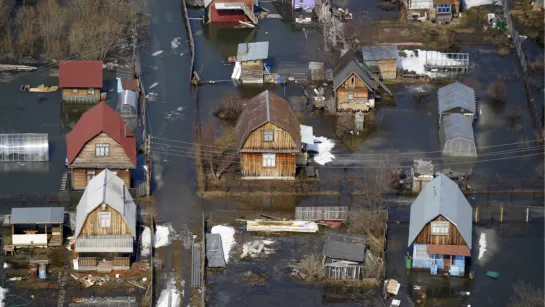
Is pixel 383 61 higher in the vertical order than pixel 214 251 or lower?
higher

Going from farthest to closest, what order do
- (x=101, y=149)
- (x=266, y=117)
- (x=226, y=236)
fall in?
(x=266, y=117)
(x=101, y=149)
(x=226, y=236)

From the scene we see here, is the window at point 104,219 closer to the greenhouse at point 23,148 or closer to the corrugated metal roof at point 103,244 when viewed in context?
the corrugated metal roof at point 103,244

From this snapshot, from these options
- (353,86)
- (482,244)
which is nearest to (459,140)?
(353,86)

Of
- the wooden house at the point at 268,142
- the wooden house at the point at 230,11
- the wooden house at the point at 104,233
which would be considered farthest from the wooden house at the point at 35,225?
the wooden house at the point at 230,11

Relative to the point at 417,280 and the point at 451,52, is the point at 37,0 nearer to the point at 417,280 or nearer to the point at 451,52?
the point at 451,52

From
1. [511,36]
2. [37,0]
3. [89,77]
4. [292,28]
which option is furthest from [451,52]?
[37,0]

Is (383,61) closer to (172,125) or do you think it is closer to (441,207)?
(172,125)
